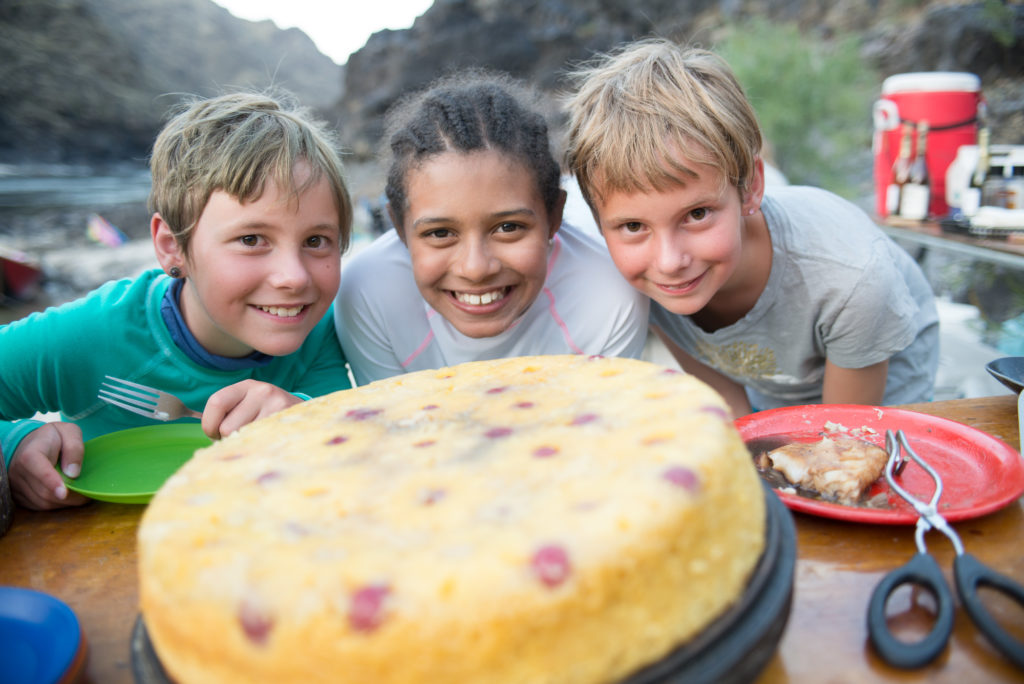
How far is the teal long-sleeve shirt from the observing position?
1.61m

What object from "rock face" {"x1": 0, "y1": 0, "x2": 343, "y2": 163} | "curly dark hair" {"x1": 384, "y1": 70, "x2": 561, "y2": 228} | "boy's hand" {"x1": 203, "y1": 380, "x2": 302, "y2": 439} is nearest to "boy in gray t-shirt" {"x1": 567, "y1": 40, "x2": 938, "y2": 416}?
"curly dark hair" {"x1": 384, "y1": 70, "x2": 561, "y2": 228}

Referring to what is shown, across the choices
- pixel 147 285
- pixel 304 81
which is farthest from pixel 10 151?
pixel 147 285

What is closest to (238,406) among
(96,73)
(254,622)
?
(254,622)

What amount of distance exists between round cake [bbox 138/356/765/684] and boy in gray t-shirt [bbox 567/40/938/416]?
0.94 m

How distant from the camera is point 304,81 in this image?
206ft

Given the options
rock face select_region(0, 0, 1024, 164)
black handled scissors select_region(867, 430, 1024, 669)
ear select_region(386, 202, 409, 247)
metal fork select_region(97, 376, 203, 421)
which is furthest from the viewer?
rock face select_region(0, 0, 1024, 164)

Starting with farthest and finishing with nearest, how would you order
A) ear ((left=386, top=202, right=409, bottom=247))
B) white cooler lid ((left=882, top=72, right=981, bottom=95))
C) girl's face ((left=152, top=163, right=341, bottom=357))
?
white cooler lid ((left=882, top=72, right=981, bottom=95)) < ear ((left=386, top=202, right=409, bottom=247)) < girl's face ((left=152, top=163, right=341, bottom=357))

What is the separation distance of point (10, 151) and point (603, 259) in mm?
46844

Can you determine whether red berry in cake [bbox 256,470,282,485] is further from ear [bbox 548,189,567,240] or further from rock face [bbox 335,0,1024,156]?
rock face [bbox 335,0,1024,156]

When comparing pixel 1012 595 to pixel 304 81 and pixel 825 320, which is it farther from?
pixel 304 81

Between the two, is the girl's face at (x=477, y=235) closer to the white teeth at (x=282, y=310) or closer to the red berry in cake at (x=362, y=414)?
the white teeth at (x=282, y=310)

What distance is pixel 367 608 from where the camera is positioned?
513 millimetres

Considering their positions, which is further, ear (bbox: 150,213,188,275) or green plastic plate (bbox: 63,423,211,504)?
ear (bbox: 150,213,188,275)

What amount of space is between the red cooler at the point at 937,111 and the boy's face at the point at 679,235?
8.21ft
